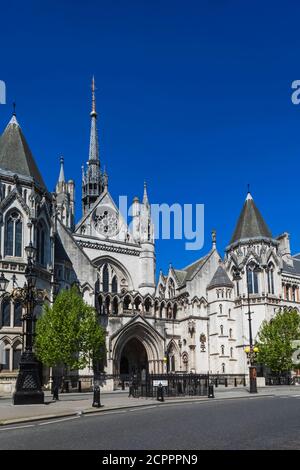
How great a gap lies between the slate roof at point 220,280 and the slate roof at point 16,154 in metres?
22.8

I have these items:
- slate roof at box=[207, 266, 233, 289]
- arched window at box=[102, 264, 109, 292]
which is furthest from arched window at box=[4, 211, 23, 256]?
slate roof at box=[207, 266, 233, 289]

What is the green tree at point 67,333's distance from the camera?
141 ft

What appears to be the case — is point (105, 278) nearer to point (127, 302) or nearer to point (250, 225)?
point (127, 302)

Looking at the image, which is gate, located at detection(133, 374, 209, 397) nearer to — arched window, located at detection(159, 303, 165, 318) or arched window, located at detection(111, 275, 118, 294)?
arched window, located at detection(111, 275, 118, 294)

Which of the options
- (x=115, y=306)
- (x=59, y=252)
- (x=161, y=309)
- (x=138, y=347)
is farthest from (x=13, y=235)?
(x=138, y=347)

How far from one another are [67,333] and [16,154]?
16.9 m

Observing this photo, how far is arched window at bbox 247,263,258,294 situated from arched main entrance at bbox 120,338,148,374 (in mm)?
13661

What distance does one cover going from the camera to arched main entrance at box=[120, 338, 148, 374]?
60000 millimetres

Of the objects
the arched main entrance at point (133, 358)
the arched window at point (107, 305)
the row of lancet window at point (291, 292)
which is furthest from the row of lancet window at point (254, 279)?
the arched window at point (107, 305)

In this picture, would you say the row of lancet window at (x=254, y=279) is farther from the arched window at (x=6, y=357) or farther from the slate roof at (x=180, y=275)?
the arched window at (x=6, y=357)

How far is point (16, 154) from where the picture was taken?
48844mm
